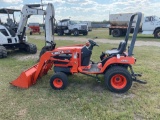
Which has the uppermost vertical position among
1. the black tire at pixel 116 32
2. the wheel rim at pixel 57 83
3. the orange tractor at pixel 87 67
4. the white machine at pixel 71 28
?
the white machine at pixel 71 28

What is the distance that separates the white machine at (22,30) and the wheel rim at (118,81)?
3.46m

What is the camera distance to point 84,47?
5.02 m

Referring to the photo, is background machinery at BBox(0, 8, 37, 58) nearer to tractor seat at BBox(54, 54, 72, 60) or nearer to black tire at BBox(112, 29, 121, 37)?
tractor seat at BBox(54, 54, 72, 60)

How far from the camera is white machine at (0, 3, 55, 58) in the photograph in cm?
760

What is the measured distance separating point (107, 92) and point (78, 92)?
0.70 meters

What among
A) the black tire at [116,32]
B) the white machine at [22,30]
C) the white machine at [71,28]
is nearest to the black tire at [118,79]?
the white machine at [22,30]

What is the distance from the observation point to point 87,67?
5027mm

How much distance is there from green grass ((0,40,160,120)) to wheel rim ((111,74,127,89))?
0.22 meters

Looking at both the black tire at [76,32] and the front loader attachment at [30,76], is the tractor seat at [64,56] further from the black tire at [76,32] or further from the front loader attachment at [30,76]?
the black tire at [76,32]

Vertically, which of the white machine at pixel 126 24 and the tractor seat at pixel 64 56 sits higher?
the white machine at pixel 126 24

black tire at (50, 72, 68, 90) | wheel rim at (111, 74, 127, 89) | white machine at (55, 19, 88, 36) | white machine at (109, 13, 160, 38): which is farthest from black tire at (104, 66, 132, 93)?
white machine at (55, 19, 88, 36)

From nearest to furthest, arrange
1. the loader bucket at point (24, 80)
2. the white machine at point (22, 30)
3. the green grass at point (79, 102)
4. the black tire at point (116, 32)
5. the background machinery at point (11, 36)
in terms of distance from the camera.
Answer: the green grass at point (79, 102), the loader bucket at point (24, 80), the white machine at point (22, 30), the background machinery at point (11, 36), the black tire at point (116, 32)

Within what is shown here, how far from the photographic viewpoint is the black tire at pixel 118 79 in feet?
14.9

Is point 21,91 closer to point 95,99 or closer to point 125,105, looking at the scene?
point 95,99
